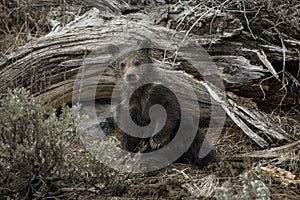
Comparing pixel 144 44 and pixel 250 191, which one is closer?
pixel 250 191

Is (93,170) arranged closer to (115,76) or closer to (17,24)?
(115,76)

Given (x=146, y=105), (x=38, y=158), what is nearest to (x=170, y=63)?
(x=146, y=105)

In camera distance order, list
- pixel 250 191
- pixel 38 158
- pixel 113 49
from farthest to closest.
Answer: pixel 113 49 → pixel 38 158 → pixel 250 191

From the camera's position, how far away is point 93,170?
3492 mm

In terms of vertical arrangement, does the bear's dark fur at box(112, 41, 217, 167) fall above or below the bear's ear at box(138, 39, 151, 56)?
below

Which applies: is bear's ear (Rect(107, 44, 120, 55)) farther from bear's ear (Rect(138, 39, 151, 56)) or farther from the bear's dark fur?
bear's ear (Rect(138, 39, 151, 56))

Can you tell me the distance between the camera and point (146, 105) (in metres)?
4.85

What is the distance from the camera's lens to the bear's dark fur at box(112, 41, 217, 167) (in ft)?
15.5

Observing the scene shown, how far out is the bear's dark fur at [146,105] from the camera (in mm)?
4738

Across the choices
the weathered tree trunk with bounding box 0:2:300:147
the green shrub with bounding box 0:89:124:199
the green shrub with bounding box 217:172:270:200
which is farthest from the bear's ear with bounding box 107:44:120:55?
the green shrub with bounding box 217:172:270:200

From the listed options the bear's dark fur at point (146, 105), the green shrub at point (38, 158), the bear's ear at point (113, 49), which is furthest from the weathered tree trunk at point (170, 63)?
the green shrub at point (38, 158)

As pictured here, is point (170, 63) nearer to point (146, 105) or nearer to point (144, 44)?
point (144, 44)

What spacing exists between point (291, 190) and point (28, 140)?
1884mm

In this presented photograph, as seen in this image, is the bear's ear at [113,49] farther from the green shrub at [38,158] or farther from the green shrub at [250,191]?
the green shrub at [250,191]
